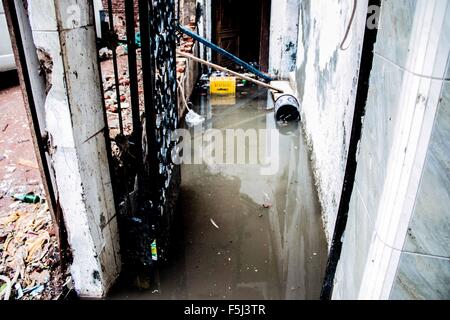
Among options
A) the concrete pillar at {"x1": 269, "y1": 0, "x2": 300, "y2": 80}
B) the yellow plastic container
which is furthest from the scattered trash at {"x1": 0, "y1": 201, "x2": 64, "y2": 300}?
the concrete pillar at {"x1": 269, "y1": 0, "x2": 300, "y2": 80}

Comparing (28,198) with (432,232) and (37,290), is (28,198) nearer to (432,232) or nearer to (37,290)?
(37,290)

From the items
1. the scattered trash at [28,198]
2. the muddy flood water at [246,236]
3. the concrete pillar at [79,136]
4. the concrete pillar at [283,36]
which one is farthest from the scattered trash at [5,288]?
the concrete pillar at [283,36]

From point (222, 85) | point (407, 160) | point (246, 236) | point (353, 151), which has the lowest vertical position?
point (246, 236)

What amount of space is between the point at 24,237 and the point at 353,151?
2.62 meters

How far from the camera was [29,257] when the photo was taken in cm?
254

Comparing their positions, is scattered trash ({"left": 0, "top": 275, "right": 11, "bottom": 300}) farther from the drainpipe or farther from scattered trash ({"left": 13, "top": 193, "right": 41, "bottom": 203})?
the drainpipe

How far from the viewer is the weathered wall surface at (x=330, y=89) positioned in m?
2.51

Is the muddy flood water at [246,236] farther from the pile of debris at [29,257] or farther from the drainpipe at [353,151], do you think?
the drainpipe at [353,151]

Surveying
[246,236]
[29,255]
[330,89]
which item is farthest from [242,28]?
[29,255]

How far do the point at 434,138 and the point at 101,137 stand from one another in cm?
185

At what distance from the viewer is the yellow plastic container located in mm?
6809

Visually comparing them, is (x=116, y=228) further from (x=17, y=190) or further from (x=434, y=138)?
(x=434, y=138)

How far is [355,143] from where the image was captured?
141 cm

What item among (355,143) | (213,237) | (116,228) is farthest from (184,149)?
(355,143)
